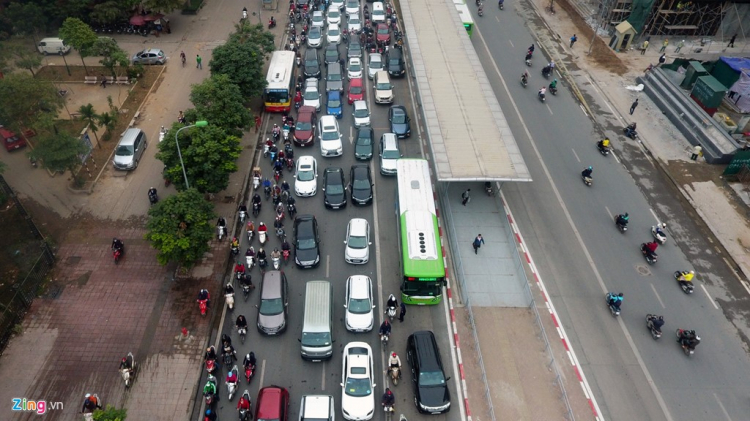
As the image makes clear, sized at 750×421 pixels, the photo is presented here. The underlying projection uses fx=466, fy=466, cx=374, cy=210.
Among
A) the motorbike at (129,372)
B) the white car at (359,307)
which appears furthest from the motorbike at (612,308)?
the motorbike at (129,372)

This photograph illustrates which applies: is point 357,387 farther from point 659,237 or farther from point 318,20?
point 318,20

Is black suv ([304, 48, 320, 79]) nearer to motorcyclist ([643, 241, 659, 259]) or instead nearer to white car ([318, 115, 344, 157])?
white car ([318, 115, 344, 157])

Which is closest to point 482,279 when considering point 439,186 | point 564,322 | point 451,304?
point 451,304

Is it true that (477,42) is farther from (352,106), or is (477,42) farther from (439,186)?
(439,186)

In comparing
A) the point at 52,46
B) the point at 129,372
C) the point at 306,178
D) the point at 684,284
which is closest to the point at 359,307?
the point at 129,372

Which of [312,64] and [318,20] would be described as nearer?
[312,64]
